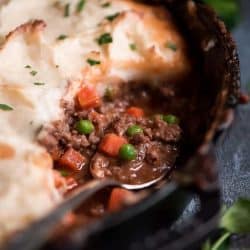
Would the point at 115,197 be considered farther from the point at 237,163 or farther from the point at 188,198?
the point at 237,163

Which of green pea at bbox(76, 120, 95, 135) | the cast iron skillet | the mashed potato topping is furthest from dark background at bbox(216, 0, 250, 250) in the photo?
green pea at bbox(76, 120, 95, 135)

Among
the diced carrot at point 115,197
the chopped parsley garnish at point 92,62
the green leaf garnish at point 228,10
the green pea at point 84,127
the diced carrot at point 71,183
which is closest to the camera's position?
the diced carrot at point 115,197

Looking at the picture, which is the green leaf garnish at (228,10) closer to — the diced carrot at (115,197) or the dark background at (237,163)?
the dark background at (237,163)

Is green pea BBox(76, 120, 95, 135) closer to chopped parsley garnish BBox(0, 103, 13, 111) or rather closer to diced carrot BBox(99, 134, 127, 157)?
diced carrot BBox(99, 134, 127, 157)

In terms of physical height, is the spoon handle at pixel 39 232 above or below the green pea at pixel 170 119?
above

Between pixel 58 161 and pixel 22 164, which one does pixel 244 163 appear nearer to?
pixel 58 161

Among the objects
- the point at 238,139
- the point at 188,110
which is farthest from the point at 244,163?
the point at 188,110

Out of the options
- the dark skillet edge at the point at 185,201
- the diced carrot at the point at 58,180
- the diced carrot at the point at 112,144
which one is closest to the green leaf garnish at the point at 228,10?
the dark skillet edge at the point at 185,201
